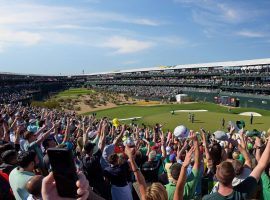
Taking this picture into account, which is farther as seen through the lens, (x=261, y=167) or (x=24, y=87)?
(x=24, y=87)

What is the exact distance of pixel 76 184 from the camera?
11.1ft

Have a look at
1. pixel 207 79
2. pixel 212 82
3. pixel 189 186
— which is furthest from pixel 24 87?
Answer: pixel 189 186

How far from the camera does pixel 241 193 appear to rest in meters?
5.14

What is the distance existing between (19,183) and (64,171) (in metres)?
2.96

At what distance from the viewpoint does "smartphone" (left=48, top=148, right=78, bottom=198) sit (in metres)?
3.37

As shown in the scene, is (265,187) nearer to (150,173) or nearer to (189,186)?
(189,186)


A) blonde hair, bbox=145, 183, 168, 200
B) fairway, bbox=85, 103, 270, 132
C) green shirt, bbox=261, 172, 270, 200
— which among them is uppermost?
blonde hair, bbox=145, 183, 168, 200

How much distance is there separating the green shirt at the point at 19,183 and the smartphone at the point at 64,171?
2721 mm

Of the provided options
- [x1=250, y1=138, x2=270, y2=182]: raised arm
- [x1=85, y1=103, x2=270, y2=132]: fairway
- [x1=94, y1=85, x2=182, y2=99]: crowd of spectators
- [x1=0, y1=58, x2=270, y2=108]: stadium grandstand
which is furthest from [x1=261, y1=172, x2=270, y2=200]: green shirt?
[x1=94, y1=85, x2=182, y2=99]: crowd of spectators

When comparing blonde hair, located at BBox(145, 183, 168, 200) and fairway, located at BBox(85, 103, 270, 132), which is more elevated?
blonde hair, located at BBox(145, 183, 168, 200)

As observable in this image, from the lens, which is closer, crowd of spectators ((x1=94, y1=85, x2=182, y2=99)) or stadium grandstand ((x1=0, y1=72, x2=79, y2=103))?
stadium grandstand ((x1=0, y1=72, x2=79, y2=103))

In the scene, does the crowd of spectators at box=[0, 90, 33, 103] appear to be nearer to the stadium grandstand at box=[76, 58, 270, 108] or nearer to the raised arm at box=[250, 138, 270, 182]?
the stadium grandstand at box=[76, 58, 270, 108]

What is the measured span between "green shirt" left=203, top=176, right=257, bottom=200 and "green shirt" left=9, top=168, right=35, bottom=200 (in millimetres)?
2958

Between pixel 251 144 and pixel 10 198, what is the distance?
9.29 meters
